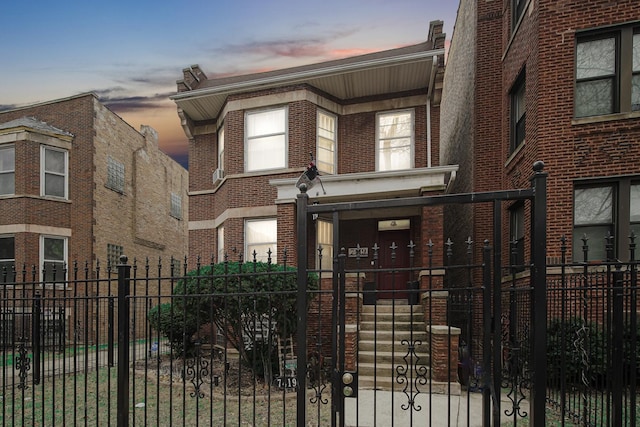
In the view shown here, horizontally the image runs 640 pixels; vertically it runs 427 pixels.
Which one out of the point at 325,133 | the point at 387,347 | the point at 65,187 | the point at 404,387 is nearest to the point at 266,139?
the point at 325,133

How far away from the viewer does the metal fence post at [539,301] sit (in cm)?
328

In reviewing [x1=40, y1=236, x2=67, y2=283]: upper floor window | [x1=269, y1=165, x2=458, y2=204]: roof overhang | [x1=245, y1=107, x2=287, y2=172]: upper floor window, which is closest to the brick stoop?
[x1=269, y1=165, x2=458, y2=204]: roof overhang

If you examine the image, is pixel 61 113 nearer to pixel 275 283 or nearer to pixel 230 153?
pixel 230 153

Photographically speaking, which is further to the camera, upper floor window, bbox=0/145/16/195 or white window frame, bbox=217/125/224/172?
upper floor window, bbox=0/145/16/195

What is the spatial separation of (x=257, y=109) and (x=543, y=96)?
318 inches

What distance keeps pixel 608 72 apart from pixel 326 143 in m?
7.50

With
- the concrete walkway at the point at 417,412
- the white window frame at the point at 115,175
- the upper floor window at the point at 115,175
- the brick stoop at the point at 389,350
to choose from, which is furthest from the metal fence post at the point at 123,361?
the upper floor window at the point at 115,175

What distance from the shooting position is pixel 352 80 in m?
12.2

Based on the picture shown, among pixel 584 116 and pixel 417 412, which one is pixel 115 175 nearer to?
pixel 417 412

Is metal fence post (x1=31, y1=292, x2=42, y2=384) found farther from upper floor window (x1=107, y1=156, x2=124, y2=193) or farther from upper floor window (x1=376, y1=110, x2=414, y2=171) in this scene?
upper floor window (x1=107, y1=156, x2=124, y2=193)

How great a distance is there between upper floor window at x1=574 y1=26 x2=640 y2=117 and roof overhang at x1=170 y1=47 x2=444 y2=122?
3738mm

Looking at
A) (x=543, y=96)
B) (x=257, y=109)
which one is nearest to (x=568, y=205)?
(x=543, y=96)

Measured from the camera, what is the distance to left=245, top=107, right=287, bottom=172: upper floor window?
41.3 feet

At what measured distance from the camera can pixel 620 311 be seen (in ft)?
12.6
